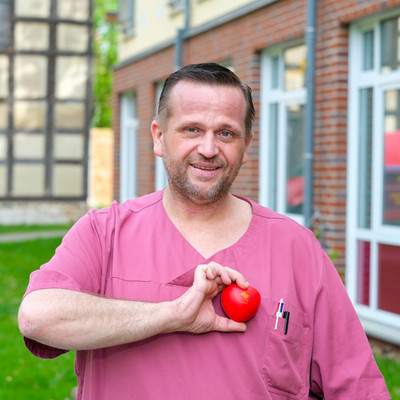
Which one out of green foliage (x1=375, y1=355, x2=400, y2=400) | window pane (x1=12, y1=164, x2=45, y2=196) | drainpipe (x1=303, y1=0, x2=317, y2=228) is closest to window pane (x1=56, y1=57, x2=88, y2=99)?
window pane (x1=12, y1=164, x2=45, y2=196)

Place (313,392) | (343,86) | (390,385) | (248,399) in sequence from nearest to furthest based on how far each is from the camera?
1. (248,399)
2. (313,392)
3. (390,385)
4. (343,86)

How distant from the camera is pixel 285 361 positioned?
213 cm

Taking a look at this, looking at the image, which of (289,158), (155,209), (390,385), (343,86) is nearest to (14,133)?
(289,158)

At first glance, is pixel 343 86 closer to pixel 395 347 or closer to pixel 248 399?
pixel 395 347

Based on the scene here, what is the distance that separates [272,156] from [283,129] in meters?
0.40

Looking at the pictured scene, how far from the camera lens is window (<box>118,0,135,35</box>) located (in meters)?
13.6

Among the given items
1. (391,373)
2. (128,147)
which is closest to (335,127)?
(391,373)

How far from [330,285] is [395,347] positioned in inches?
181

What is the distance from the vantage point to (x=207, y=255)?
222cm

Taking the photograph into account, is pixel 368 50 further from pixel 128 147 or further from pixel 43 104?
pixel 43 104

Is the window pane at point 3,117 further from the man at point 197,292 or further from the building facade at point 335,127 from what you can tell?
the man at point 197,292

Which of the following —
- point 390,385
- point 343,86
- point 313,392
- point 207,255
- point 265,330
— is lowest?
point 390,385

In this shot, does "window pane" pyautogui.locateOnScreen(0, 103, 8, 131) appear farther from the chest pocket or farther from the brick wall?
the chest pocket

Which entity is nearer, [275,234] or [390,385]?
[275,234]
